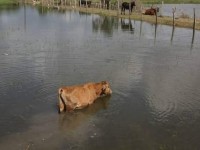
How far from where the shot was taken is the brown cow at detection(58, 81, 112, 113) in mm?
12867

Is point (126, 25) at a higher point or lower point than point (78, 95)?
higher

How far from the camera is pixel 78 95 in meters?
13.3

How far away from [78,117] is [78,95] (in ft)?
2.66

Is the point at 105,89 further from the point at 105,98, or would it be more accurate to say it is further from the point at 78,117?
the point at 78,117

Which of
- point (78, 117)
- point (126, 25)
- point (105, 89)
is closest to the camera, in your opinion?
point (78, 117)

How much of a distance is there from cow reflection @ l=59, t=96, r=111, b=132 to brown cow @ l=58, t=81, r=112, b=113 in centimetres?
21

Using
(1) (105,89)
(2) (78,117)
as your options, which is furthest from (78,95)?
(1) (105,89)

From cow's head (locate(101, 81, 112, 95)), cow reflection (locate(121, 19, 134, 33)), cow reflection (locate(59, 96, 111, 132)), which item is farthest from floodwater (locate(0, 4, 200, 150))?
cow reflection (locate(121, 19, 134, 33))

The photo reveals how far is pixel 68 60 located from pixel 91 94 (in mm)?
7205

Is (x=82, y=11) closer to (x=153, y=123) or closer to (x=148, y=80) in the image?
(x=148, y=80)

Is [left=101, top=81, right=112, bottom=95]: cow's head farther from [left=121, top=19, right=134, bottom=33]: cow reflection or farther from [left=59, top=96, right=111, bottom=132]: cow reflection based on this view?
[left=121, top=19, right=134, bottom=33]: cow reflection

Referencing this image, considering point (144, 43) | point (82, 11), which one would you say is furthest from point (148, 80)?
point (82, 11)

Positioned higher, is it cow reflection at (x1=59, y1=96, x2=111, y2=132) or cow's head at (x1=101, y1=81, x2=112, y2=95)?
cow's head at (x1=101, y1=81, x2=112, y2=95)

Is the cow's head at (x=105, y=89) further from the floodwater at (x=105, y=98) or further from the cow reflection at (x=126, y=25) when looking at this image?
the cow reflection at (x=126, y=25)
